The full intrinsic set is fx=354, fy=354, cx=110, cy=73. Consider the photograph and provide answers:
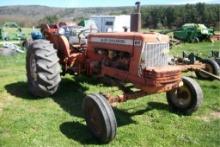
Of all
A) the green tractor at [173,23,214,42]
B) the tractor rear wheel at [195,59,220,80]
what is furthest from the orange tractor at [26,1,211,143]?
Result: the green tractor at [173,23,214,42]

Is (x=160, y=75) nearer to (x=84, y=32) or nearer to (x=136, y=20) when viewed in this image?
(x=136, y=20)

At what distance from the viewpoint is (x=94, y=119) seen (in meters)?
5.74

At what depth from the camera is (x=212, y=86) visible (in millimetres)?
9289

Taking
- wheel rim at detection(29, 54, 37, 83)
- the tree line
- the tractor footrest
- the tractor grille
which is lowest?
the tree line

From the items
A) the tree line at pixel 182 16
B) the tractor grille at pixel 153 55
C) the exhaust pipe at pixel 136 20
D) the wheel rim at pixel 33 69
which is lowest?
the tree line at pixel 182 16

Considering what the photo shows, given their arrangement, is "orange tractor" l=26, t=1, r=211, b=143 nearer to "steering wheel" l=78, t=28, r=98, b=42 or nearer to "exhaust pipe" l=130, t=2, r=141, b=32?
"steering wheel" l=78, t=28, r=98, b=42

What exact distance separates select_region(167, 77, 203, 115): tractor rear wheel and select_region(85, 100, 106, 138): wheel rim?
2.02 metres

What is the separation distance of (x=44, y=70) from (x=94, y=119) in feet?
6.74

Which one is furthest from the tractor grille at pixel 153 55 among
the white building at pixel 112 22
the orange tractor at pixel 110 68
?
the white building at pixel 112 22

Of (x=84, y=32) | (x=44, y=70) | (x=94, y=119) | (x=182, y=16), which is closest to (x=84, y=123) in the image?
(x=94, y=119)

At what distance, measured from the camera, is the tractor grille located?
19.1ft

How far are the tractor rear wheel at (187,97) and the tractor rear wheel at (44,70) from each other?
2.40 m

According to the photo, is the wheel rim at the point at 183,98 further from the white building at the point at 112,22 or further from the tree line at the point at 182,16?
the tree line at the point at 182,16

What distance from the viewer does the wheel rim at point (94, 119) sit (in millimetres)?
5480
